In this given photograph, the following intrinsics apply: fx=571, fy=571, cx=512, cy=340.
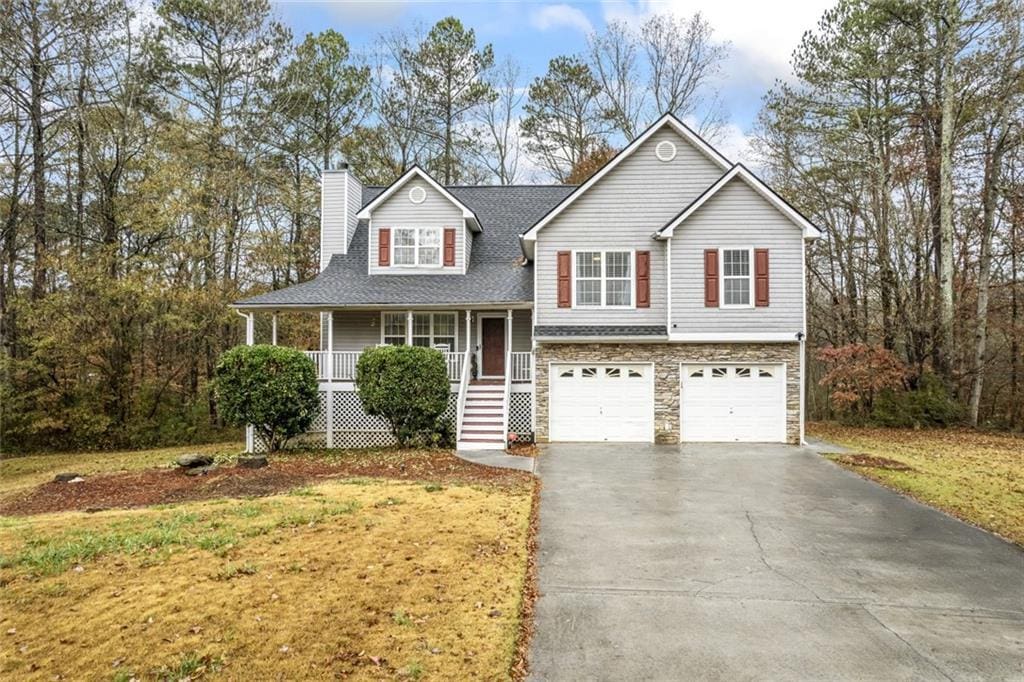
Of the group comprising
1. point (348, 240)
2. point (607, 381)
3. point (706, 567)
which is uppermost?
point (348, 240)

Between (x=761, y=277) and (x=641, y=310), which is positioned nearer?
(x=761, y=277)

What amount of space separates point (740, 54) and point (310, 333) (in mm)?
22169

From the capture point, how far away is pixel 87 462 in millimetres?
16391

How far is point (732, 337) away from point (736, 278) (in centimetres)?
156

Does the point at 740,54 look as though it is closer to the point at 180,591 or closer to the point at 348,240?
the point at 348,240

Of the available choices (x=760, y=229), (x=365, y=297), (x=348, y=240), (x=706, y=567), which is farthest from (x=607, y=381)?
(x=348, y=240)

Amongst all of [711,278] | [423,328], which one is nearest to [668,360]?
[711,278]

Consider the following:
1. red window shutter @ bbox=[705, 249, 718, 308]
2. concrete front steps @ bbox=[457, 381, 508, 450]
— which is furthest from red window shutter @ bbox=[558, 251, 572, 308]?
red window shutter @ bbox=[705, 249, 718, 308]

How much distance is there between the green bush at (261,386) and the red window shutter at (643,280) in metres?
9.04

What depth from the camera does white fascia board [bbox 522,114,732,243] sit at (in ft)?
50.4

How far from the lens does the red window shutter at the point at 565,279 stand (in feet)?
50.7

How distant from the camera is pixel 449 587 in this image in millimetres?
5695

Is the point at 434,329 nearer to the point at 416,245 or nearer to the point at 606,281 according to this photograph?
the point at 416,245

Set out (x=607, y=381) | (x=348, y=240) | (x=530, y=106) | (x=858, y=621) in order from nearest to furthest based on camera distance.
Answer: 1. (x=858, y=621)
2. (x=607, y=381)
3. (x=348, y=240)
4. (x=530, y=106)
